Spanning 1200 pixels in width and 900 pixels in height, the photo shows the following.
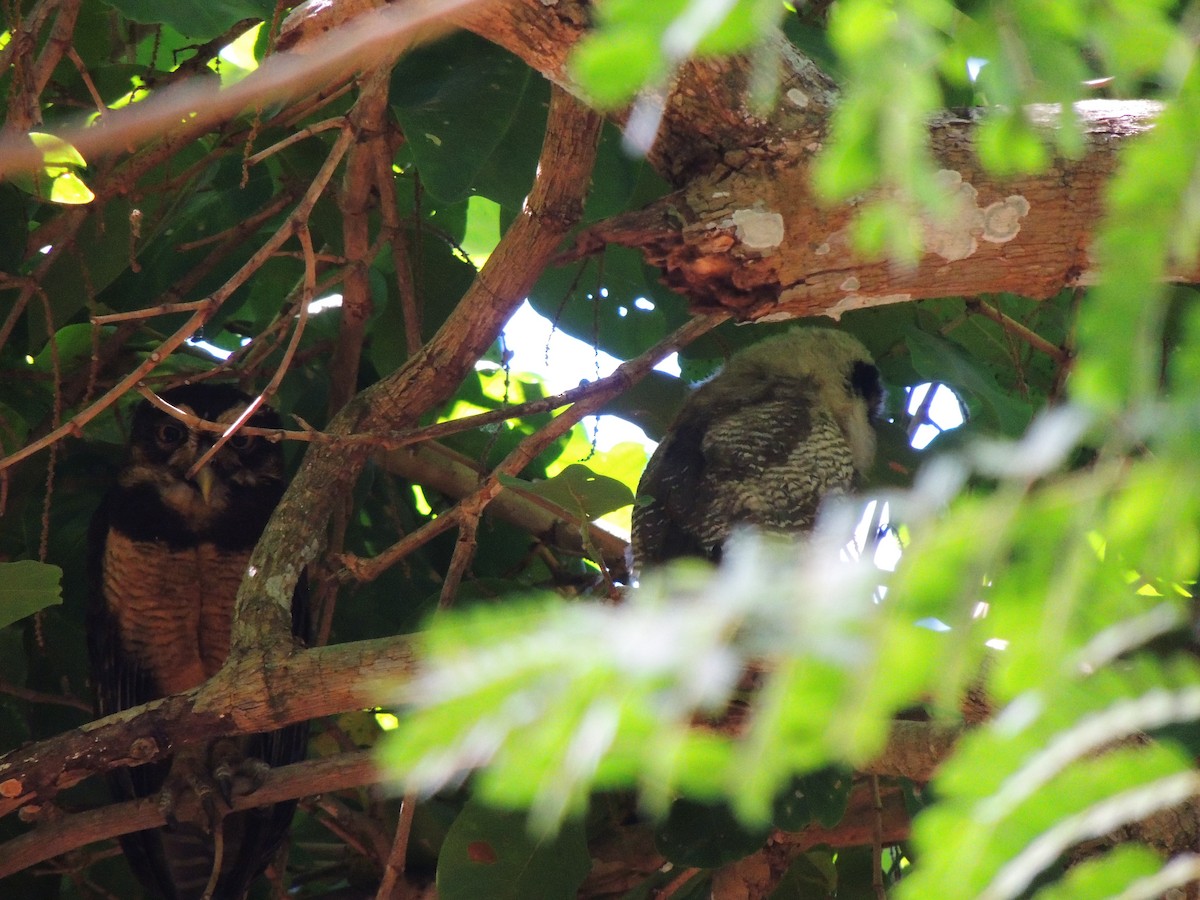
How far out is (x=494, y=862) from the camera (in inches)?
112

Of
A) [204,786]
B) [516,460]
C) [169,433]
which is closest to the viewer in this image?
[516,460]

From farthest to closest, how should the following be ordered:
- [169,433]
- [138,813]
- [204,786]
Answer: [169,433], [204,786], [138,813]

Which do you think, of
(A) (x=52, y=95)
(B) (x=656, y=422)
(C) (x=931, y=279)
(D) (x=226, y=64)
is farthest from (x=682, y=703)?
(D) (x=226, y=64)

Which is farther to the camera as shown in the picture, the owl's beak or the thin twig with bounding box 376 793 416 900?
the owl's beak

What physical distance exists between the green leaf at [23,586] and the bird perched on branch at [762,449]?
1.18 meters

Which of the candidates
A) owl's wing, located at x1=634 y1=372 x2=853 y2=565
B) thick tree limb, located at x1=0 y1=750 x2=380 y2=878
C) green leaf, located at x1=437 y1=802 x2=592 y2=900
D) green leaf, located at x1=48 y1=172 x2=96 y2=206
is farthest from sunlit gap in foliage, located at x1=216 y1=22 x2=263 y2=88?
green leaf, located at x1=437 y1=802 x2=592 y2=900

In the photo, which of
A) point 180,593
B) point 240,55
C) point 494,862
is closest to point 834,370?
point 494,862

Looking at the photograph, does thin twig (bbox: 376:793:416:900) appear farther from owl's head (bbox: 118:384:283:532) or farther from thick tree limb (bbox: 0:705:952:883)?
owl's head (bbox: 118:384:283:532)

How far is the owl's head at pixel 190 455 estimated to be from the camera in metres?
3.86

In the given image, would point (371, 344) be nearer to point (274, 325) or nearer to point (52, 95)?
point (274, 325)

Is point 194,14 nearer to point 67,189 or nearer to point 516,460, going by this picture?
point 67,189

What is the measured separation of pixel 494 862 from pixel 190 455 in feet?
5.61

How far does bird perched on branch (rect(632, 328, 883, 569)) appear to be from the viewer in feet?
9.18

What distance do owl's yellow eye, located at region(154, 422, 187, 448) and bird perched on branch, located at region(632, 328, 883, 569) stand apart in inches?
62.0
